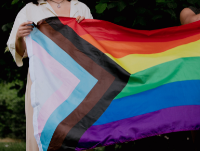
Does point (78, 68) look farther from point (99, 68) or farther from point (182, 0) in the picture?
point (182, 0)

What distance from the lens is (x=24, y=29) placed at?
80.1 inches

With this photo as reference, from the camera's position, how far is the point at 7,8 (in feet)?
11.0

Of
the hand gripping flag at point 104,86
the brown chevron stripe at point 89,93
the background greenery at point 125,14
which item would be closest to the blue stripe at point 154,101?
the hand gripping flag at point 104,86

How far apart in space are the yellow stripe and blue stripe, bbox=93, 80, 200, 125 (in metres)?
0.25

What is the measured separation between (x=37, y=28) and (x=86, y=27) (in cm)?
51

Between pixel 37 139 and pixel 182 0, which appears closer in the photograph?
pixel 37 139

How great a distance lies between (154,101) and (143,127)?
269mm

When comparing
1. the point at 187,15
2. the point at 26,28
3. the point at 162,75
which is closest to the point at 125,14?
the point at 187,15

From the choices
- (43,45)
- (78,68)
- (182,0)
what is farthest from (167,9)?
(43,45)

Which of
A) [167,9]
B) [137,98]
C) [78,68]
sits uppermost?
[167,9]

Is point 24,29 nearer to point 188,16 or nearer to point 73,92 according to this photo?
point 73,92

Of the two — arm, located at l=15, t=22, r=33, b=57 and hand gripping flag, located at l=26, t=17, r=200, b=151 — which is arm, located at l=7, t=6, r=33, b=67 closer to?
arm, located at l=15, t=22, r=33, b=57

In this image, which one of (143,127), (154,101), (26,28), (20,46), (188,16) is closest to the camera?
(143,127)

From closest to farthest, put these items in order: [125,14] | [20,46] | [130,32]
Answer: [20,46] < [130,32] < [125,14]
